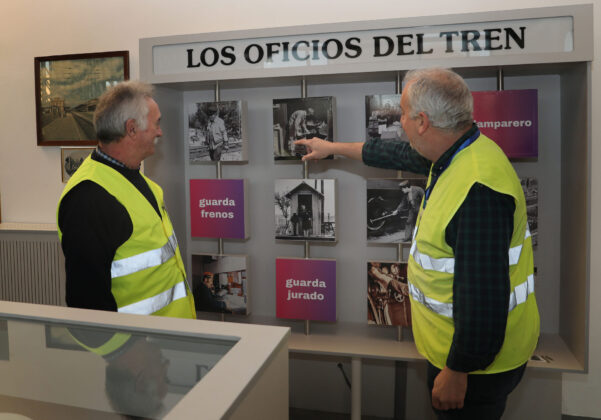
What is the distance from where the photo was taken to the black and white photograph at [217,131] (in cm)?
259

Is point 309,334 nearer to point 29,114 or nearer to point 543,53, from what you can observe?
point 543,53

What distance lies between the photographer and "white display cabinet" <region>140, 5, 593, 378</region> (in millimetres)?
2064

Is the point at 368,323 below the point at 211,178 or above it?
below

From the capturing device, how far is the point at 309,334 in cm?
266

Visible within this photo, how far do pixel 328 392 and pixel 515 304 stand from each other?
64.2 inches

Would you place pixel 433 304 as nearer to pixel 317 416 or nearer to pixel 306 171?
pixel 306 171

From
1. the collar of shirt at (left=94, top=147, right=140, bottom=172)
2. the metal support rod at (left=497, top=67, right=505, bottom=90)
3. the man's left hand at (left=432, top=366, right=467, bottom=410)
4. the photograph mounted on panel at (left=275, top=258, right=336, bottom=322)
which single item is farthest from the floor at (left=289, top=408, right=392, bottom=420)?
the metal support rod at (left=497, top=67, right=505, bottom=90)

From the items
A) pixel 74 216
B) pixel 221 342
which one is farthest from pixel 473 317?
pixel 74 216

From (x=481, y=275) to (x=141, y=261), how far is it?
42.3 inches

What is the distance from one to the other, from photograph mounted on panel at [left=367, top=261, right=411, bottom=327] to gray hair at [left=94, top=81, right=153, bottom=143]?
4.45 ft

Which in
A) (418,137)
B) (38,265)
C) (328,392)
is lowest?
(328,392)

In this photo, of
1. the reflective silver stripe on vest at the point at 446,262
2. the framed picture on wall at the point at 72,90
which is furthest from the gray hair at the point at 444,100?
the framed picture on wall at the point at 72,90

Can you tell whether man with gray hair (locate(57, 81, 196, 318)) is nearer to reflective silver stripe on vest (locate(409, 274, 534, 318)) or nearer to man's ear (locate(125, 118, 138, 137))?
man's ear (locate(125, 118, 138, 137))

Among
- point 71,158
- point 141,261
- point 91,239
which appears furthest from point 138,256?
point 71,158
